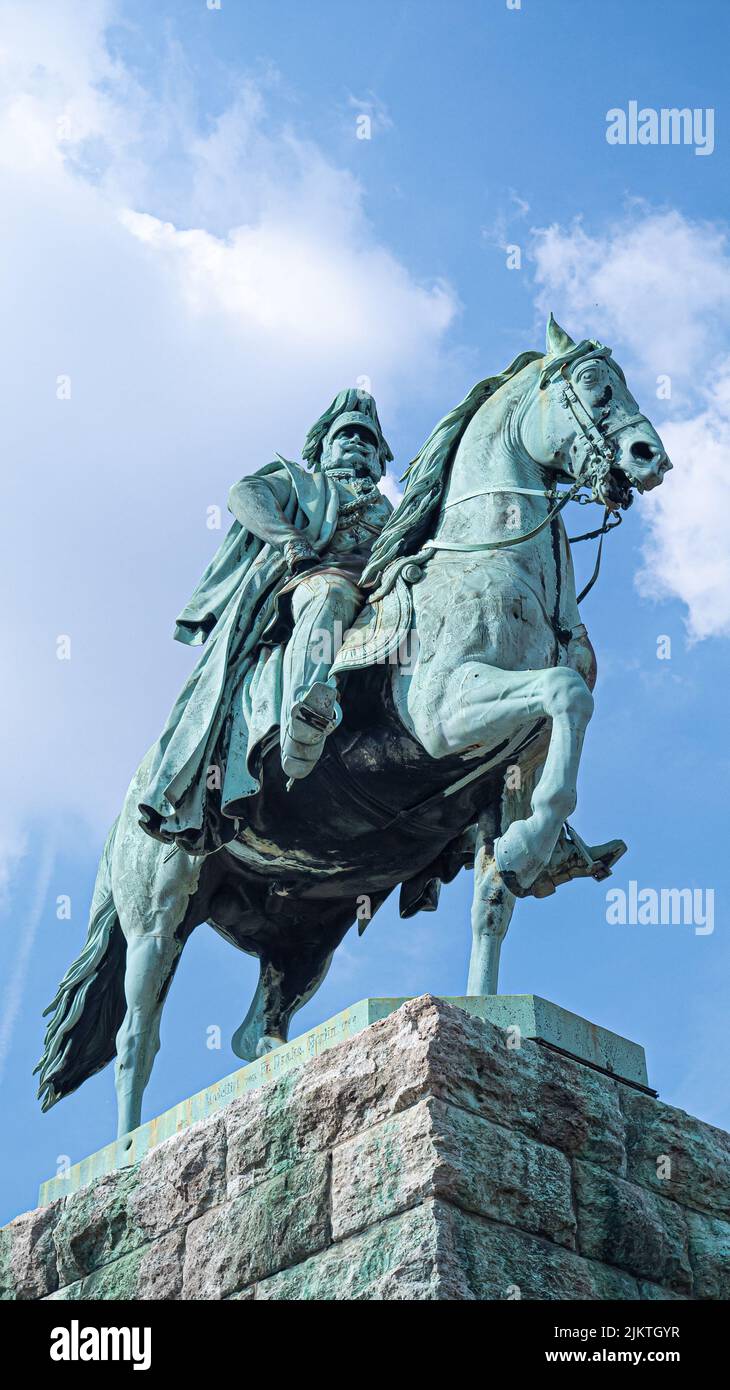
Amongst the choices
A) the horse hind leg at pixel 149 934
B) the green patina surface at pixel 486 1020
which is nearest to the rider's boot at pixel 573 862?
the green patina surface at pixel 486 1020

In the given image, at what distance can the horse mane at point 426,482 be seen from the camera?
1070 centimetres

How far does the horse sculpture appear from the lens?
987 cm

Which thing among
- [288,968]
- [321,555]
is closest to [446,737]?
[321,555]

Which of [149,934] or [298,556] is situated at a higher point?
[298,556]

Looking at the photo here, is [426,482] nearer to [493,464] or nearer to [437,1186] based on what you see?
[493,464]

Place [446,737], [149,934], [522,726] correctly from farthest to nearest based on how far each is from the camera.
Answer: [149,934] → [446,737] → [522,726]

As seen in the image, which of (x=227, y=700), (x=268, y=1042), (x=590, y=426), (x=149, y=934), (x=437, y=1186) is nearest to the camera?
(x=437, y=1186)

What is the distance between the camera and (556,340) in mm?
10883

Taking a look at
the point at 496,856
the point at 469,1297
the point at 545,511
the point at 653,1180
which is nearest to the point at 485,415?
the point at 545,511

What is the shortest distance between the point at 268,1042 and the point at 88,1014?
1.13 m

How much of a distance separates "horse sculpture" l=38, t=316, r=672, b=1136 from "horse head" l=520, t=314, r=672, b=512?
0.01 m

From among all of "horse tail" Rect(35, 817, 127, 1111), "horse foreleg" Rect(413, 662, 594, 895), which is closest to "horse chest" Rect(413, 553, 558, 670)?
"horse foreleg" Rect(413, 662, 594, 895)

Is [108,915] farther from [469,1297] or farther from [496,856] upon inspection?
[469,1297]

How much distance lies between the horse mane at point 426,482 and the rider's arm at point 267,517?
19.5 inches
